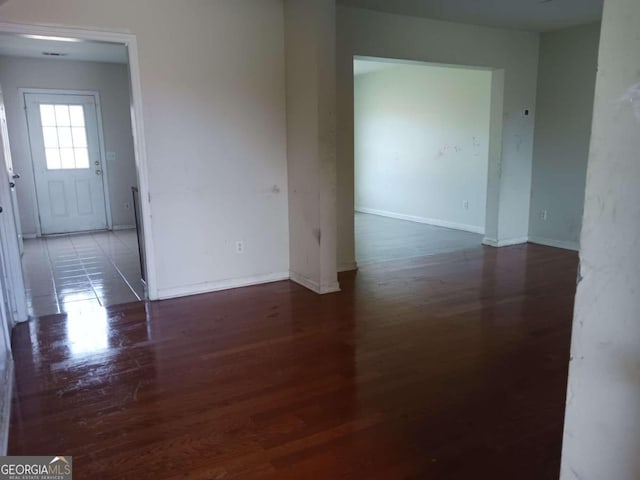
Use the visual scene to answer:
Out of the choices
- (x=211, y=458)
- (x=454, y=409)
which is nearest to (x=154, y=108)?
(x=211, y=458)

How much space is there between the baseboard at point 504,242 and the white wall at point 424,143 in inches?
30.9

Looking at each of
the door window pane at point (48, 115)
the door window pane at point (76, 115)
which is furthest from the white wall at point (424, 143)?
the door window pane at point (48, 115)

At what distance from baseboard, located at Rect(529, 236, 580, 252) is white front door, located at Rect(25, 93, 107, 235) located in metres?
6.55

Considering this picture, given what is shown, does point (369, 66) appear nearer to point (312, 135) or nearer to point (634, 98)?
point (312, 135)

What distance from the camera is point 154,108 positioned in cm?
373

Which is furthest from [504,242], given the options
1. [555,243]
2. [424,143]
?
[424,143]

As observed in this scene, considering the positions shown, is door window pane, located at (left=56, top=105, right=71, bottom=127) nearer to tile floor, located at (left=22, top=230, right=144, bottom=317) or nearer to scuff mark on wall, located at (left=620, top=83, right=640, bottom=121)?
tile floor, located at (left=22, top=230, right=144, bottom=317)

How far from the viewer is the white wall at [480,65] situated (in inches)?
177

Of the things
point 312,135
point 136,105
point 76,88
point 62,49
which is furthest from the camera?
point 76,88

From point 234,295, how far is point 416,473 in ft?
8.45

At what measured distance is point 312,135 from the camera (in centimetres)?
396

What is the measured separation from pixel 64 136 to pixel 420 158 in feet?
18.7

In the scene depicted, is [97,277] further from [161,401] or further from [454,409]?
[454,409]

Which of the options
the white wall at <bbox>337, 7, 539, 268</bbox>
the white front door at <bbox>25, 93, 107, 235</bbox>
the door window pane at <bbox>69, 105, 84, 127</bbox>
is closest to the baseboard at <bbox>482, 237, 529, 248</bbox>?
the white wall at <bbox>337, 7, 539, 268</bbox>
